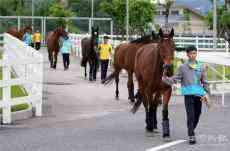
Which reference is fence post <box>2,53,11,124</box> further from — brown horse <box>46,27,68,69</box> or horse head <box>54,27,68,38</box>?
brown horse <box>46,27,68,69</box>

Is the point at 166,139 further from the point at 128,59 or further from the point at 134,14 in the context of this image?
the point at 134,14

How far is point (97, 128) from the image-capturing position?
15.3 meters

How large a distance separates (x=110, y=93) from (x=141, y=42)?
7.16 m

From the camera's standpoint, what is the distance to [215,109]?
1945cm

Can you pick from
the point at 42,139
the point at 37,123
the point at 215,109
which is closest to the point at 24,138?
the point at 42,139

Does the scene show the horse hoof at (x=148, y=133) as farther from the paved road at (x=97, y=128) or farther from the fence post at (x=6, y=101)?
the fence post at (x=6, y=101)

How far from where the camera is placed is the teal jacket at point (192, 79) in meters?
12.6

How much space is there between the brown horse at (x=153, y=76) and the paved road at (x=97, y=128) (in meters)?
0.46

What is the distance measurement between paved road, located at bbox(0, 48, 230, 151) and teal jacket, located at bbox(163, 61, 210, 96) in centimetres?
89

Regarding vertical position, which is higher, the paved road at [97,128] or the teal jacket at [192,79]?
the teal jacket at [192,79]

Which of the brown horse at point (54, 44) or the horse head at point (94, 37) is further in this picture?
the brown horse at point (54, 44)

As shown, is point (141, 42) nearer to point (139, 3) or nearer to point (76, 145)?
point (76, 145)

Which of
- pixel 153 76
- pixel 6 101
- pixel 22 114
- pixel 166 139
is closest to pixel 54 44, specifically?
pixel 22 114

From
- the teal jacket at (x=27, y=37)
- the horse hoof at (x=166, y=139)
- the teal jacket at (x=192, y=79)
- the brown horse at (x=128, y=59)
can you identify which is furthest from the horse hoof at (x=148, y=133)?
the teal jacket at (x=27, y=37)
